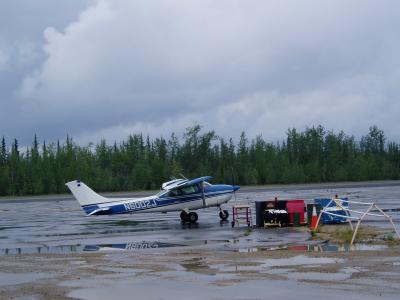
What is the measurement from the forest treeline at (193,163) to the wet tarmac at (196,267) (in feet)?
284

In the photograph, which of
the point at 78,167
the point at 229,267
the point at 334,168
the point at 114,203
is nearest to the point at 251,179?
the point at 334,168

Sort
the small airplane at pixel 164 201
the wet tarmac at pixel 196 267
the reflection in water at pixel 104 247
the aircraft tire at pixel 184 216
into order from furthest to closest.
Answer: the small airplane at pixel 164 201 → the aircraft tire at pixel 184 216 → the reflection in water at pixel 104 247 → the wet tarmac at pixel 196 267

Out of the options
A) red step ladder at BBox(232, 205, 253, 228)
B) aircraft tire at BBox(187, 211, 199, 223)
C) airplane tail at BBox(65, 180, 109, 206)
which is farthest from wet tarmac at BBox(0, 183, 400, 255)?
airplane tail at BBox(65, 180, 109, 206)

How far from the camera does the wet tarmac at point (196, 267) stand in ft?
36.9

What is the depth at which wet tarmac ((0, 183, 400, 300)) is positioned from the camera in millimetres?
11234

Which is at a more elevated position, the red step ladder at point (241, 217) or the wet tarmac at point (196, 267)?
the red step ladder at point (241, 217)

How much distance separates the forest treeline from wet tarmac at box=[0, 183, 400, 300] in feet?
284

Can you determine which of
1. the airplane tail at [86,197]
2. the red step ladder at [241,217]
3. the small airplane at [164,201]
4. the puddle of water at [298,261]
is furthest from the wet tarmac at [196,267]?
the airplane tail at [86,197]

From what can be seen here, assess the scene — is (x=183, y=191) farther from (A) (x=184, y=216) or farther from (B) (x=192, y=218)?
(B) (x=192, y=218)

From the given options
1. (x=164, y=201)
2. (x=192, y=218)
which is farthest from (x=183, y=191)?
(x=192, y=218)

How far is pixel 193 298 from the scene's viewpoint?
10.6m

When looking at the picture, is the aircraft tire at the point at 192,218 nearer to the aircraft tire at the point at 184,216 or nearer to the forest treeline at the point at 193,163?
the aircraft tire at the point at 184,216

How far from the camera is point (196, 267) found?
14383 mm

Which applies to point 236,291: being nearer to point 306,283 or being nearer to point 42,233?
point 306,283
